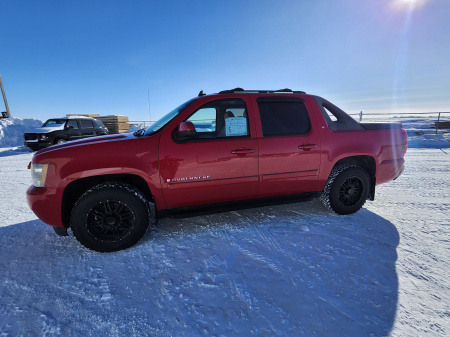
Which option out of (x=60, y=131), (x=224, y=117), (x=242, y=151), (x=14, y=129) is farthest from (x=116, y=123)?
(x=242, y=151)

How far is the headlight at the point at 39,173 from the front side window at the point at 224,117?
1660mm

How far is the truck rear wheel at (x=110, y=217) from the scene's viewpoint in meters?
2.38

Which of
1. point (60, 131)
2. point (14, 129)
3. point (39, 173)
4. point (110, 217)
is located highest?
point (14, 129)

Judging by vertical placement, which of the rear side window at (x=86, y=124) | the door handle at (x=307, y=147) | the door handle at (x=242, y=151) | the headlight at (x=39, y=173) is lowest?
the headlight at (x=39, y=173)

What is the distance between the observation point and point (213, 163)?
2646mm

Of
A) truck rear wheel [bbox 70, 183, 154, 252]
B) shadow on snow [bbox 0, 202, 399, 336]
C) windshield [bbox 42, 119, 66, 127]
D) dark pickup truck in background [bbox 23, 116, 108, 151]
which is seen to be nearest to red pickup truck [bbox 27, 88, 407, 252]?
truck rear wheel [bbox 70, 183, 154, 252]

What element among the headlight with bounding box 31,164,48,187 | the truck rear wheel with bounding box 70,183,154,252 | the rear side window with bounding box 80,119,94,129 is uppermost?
the rear side window with bounding box 80,119,94,129

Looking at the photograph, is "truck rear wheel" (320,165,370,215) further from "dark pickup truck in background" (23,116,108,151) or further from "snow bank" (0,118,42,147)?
"snow bank" (0,118,42,147)

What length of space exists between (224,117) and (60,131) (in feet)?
38.4

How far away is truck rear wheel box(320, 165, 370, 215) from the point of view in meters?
3.25

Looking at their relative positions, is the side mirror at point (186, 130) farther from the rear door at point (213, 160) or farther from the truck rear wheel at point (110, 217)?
the truck rear wheel at point (110, 217)

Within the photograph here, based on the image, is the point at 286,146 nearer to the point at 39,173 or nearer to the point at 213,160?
the point at 213,160

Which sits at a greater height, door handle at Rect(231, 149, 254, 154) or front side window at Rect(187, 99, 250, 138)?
front side window at Rect(187, 99, 250, 138)

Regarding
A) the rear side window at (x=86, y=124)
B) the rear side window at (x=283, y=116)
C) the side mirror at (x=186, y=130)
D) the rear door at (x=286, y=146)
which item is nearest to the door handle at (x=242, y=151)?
the rear door at (x=286, y=146)
